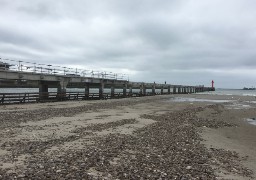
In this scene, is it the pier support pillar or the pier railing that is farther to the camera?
the pier support pillar

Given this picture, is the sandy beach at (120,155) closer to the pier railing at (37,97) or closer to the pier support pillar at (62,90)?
the pier railing at (37,97)

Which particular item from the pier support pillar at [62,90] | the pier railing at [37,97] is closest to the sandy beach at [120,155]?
the pier railing at [37,97]

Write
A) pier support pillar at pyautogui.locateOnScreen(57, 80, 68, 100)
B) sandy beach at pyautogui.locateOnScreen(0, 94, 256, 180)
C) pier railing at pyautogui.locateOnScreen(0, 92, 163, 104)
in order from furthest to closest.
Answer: pier support pillar at pyautogui.locateOnScreen(57, 80, 68, 100), pier railing at pyautogui.locateOnScreen(0, 92, 163, 104), sandy beach at pyautogui.locateOnScreen(0, 94, 256, 180)

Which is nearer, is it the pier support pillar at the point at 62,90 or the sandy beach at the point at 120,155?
the sandy beach at the point at 120,155

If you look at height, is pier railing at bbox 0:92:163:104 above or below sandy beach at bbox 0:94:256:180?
above

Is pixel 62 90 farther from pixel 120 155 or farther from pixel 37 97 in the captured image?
pixel 120 155

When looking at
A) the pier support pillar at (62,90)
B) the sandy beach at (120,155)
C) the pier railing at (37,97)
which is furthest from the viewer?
the pier support pillar at (62,90)

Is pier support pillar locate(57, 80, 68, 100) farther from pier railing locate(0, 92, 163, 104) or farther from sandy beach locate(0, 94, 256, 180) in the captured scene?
sandy beach locate(0, 94, 256, 180)

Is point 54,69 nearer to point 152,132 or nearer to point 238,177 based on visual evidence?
point 152,132

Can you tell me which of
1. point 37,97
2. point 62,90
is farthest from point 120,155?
point 62,90

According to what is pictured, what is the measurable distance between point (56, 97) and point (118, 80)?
26.0 m

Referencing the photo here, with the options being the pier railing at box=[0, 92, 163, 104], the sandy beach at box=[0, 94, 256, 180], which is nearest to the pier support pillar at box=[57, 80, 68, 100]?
the pier railing at box=[0, 92, 163, 104]

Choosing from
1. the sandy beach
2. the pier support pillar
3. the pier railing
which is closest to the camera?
the sandy beach

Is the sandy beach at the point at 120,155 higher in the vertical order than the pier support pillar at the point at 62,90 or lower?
lower
